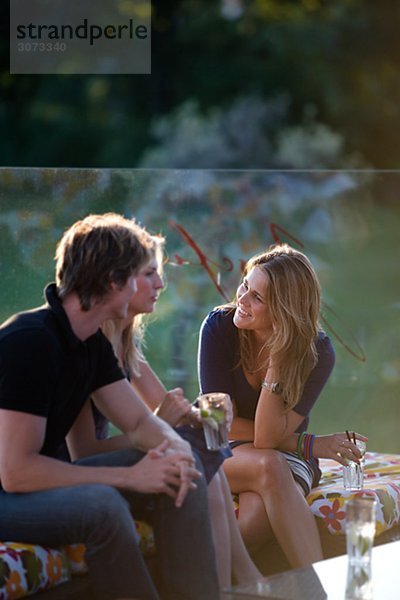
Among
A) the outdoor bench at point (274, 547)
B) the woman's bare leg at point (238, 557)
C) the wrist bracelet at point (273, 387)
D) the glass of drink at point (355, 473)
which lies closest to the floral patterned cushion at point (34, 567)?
the outdoor bench at point (274, 547)

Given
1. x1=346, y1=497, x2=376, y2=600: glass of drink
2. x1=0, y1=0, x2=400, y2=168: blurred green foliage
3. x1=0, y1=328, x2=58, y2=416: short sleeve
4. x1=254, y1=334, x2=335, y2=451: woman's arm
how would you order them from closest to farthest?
x1=346, y1=497, x2=376, y2=600: glass of drink < x1=0, y1=328, x2=58, y2=416: short sleeve < x1=254, y1=334, x2=335, y2=451: woman's arm < x1=0, y1=0, x2=400, y2=168: blurred green foliage

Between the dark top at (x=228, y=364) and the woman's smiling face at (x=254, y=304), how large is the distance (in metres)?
0.10

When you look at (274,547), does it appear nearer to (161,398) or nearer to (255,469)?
(255,469)

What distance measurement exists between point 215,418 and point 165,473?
22cm

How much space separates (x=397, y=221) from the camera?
4949mm

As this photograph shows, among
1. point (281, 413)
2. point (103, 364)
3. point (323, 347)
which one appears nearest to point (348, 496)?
point (281, 413)

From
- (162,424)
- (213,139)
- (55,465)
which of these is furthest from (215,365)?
(213,139)

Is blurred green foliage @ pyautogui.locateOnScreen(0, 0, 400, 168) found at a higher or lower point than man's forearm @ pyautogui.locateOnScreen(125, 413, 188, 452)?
higher

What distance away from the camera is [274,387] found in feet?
9.03

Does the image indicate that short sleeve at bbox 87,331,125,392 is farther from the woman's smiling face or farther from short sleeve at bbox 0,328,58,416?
the woman's smiling face

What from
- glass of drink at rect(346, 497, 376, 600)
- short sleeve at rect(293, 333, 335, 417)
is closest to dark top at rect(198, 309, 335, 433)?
short sleeve at rect(293, 333, 335, 417)

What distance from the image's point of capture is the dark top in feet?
9.45

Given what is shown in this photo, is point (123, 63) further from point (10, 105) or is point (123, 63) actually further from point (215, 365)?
point (215, 365)

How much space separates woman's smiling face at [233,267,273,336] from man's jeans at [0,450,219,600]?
→ 0.70 meters
